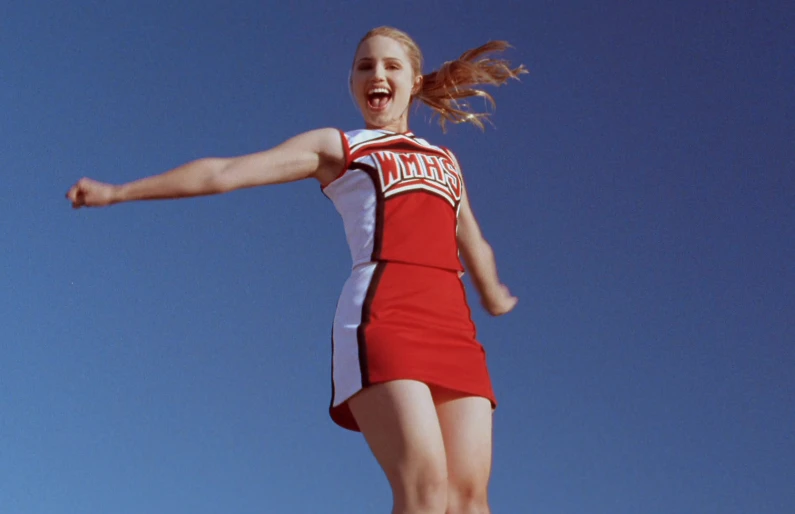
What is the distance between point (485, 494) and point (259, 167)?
1.70 m

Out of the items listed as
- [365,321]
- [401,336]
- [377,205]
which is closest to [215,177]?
[377,205]

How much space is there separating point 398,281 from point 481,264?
3.83 feet

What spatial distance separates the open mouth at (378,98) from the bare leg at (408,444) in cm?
158

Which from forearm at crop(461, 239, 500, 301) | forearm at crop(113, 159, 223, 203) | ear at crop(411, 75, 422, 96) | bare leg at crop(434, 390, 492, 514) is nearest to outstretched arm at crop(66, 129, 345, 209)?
forearm at crop(113, 159, 223, 203)

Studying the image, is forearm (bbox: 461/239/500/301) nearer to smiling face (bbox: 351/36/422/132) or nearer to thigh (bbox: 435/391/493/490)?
smiling face (bbox: 351/36/422/132)

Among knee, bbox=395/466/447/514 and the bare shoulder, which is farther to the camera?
the bare shoulder

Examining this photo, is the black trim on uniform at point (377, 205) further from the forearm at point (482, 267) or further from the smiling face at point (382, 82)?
the forearm at point (482, 267)

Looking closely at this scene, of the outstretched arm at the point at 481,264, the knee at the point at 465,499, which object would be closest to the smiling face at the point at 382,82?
the outstretched arm at the point at 481,264

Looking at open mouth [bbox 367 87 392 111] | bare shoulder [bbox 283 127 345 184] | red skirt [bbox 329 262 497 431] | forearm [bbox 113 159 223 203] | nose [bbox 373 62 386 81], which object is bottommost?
red skirt [bbox 329 262 497 431]

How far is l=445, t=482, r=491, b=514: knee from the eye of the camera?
12.7 feet

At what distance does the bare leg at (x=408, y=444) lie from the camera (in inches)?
141

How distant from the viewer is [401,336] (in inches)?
151

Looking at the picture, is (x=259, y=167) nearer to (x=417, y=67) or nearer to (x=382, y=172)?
(x=382, y=172)

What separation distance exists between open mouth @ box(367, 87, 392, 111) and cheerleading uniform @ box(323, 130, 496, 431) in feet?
0.91
